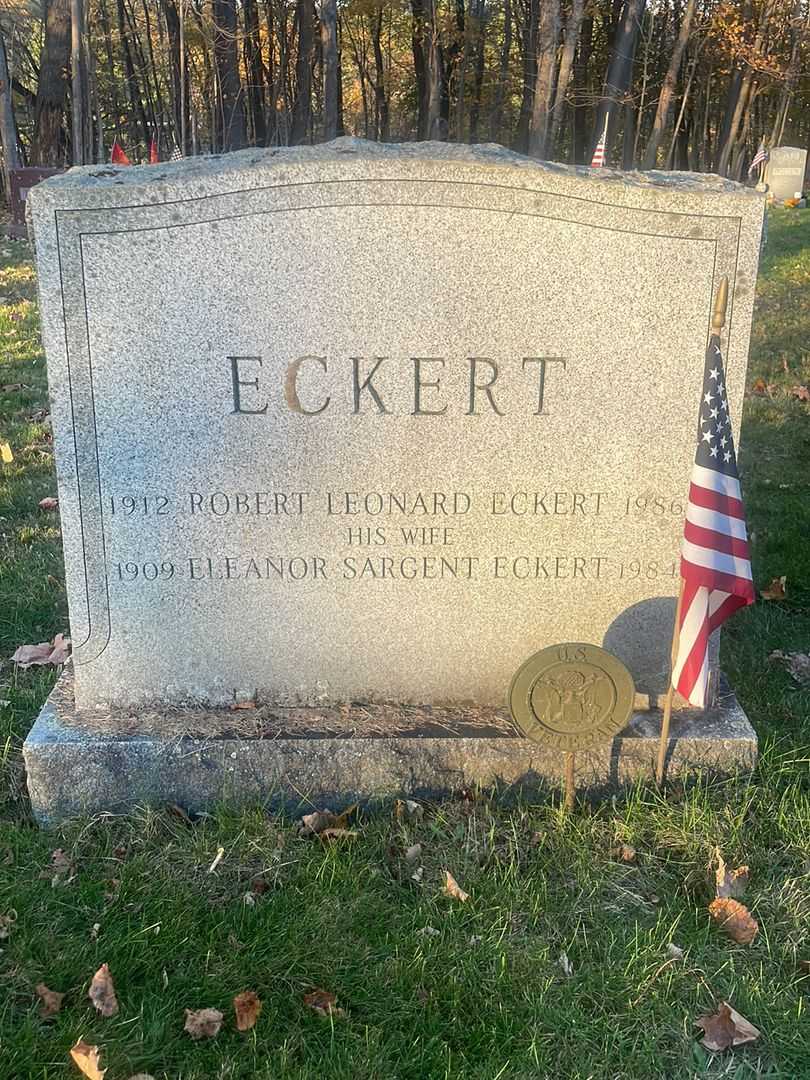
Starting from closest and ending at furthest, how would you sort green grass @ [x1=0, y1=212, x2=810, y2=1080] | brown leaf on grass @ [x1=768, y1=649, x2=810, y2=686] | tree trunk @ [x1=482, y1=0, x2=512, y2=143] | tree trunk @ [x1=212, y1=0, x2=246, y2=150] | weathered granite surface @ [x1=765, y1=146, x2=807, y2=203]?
green grass @ [x1=0, y1=212, x2=810, y2=1080], brown leaf on grass @ [x1=768, y1=649, x2=810, y2=686], tree trunk @ [x1=212, y1=0, x2=246, y2=150], weathered granite surface @ [x1=765, y1=146, x2=807, y2=203], tree trunk @ [x1=482, y1=0, x2=512, y2=143]

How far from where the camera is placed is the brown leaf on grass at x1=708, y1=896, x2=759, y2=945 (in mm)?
2895

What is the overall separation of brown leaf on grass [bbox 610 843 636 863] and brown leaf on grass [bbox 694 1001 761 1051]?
597mm

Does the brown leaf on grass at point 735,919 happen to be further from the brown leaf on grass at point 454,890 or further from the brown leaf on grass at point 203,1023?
the brown leaf on grass at point 203,1023

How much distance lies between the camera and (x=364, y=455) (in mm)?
3436

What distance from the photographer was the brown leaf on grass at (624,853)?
3193mm

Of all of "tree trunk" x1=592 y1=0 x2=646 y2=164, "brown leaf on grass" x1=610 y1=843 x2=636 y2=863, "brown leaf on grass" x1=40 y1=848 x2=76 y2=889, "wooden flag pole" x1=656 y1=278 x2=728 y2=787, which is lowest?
"brown leaf on grass" x1=40 y1=848 x2=76 y2=889

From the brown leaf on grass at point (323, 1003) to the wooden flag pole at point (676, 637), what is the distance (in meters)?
1.38

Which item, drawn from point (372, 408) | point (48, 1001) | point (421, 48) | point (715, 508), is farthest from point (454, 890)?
point (421, 48)

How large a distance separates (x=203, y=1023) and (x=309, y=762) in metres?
1.00

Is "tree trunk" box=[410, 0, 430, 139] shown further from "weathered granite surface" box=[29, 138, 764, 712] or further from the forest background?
"weathered granite surface" box=[29, 138, 764, 712]

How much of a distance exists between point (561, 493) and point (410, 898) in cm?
143

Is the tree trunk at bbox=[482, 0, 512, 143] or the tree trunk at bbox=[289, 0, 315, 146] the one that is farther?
the tree trunk at bbox=[482, 0, 512, 143]

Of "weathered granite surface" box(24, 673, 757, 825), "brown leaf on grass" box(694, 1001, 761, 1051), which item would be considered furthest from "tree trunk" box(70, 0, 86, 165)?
"brown leaf on grass" box(694, 1001, 761, 1051)

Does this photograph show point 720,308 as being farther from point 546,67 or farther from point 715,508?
Answer: point 546,67
